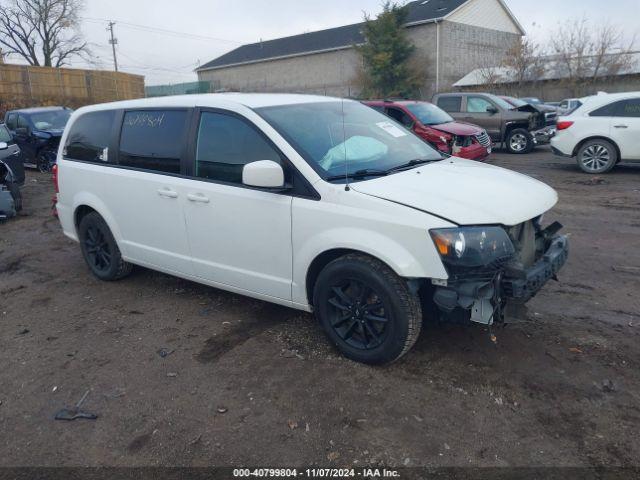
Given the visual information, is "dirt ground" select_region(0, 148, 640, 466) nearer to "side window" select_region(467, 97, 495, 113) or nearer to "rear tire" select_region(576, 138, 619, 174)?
"rear tire" select_region(576, 138, 619, 174)

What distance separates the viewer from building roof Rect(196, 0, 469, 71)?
36438 millimetres

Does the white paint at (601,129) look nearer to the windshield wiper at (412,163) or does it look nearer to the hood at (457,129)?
the hood at (457,129)

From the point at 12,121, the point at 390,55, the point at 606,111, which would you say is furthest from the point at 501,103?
the point at 390,55

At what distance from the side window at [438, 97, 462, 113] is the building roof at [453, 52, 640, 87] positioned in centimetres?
1803

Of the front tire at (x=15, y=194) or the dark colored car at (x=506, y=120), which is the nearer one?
the front tire at (x=15, y=194)

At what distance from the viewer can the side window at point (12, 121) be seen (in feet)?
46.5

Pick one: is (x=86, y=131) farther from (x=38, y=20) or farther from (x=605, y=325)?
(x=38, y=20)

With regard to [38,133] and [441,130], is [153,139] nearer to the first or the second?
[441,130]

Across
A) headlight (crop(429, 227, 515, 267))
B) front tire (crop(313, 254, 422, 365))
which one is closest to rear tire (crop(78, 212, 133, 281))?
front tire (crop(313, 254, 422, 365))

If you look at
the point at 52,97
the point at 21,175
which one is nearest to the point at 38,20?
the point at 52,97

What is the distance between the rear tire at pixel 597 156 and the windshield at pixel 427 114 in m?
3.15

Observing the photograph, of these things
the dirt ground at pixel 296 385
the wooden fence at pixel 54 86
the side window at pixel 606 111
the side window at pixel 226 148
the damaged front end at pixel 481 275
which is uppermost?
the wooden fence at pixel 54 86

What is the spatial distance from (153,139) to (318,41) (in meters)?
41.5

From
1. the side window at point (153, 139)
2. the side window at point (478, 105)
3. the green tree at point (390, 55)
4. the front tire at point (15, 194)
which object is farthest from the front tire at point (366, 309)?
the green tree at point (390, 55)
